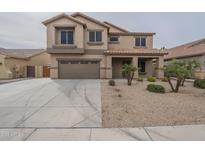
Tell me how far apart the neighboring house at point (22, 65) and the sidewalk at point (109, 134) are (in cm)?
2085

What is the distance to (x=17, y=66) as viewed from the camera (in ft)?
77.9

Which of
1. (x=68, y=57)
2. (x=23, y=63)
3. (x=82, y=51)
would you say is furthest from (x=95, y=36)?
(x=23, y=63)

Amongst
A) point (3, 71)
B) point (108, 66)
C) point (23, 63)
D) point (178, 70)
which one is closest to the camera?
point (178, 70)

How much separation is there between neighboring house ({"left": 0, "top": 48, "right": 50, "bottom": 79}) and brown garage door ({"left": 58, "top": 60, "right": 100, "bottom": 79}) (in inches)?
363

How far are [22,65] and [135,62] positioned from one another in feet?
63.1

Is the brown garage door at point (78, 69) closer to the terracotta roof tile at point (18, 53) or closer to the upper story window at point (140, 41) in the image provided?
the upper story window at point (140, 41)

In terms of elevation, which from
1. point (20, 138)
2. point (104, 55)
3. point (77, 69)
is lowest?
point (20, 138)

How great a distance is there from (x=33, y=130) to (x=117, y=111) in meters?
3.17

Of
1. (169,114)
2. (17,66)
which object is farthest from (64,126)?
(17,66)

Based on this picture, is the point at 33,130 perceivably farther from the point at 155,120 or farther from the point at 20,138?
the point at 155,120

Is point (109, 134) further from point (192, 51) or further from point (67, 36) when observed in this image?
point (192, 51)

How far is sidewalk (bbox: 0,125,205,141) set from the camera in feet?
13.0

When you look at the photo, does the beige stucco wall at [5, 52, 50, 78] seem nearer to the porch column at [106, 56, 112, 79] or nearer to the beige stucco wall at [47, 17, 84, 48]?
the beige stucco wall at [47, 17, 84, 48]

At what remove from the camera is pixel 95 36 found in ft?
61.7
